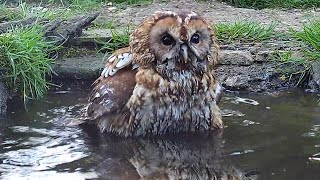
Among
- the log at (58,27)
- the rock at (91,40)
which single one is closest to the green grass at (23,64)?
the log at (58,27)

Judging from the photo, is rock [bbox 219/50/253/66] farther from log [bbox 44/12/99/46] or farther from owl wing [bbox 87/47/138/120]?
owl wing [bbox 87/47/138/120]

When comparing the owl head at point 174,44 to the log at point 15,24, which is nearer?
the owl head at point 174,44

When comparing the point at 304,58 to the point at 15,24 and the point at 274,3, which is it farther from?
the point at 274,3

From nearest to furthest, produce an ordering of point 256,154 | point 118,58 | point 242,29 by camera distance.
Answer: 1. point 256,154
2. point 118,58
3. point 242,29

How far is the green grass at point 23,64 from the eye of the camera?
645 cm

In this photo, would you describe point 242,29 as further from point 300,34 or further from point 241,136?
point 241,136

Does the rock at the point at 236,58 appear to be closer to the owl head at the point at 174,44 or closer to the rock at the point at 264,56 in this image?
the rock at the point at 264,56

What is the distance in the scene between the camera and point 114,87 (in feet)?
18.3

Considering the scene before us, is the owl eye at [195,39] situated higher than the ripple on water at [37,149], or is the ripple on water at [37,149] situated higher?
the owl eye at [195,39]

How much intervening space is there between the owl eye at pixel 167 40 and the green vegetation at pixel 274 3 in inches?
A: 199

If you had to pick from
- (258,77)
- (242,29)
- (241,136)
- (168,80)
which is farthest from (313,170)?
(242,29)

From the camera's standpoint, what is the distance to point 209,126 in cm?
562

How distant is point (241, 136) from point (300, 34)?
7.18 feet

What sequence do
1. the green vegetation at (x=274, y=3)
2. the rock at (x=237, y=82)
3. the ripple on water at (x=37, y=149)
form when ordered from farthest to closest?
the green vegetation at (x=274, y=3) → the rock at (x=237, y=82) → the ripple on water at (x=37, y=149)
